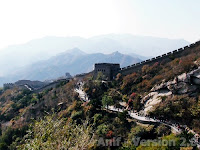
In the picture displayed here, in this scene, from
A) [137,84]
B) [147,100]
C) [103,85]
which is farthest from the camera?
[103,85]

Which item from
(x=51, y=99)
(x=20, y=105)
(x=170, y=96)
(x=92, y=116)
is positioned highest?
(x=170, y=96)

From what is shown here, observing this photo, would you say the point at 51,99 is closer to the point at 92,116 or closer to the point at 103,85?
the point at 103,85

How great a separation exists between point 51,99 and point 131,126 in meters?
23.1

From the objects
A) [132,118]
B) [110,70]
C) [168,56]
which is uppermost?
[168,56]

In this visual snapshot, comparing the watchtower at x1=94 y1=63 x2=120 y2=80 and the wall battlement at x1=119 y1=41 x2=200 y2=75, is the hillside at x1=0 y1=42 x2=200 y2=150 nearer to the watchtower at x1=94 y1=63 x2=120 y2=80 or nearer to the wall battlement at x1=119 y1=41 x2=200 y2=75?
the wall battlement at x1=119 y1=41 x2=200 y2=75

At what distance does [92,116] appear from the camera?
2609 cm

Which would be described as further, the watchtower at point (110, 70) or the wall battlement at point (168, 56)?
the watchtower at point (110, 70)

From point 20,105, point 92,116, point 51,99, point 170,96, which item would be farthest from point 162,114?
point 20,105

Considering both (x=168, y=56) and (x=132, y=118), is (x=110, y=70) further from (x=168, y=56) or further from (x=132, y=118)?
(x=132, y=118)

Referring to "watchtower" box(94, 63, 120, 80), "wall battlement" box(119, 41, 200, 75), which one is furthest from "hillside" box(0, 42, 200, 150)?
"watchtower" box(94, 63, 120, 80)

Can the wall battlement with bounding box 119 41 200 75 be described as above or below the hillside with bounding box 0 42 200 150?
above

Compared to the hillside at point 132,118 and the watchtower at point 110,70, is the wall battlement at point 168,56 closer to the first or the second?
the hillside at point 132,118

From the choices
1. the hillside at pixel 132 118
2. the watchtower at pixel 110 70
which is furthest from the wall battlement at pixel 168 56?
the watchtower at pixel 110 70

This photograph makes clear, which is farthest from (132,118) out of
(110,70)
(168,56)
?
(110,70)
